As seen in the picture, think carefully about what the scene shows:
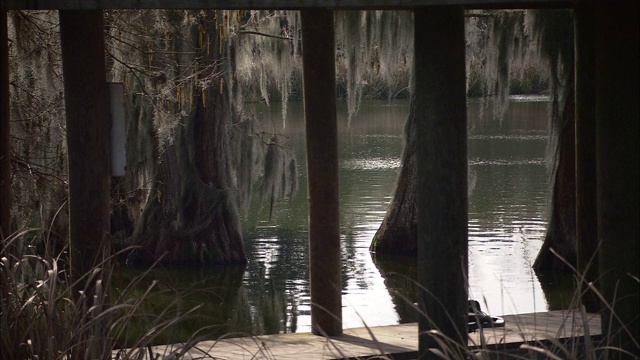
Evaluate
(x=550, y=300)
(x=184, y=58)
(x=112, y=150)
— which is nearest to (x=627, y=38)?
(x=112, y=150)

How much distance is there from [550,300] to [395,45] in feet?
16.3

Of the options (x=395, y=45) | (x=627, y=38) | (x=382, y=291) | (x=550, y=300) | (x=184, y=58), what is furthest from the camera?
(x=395, y=45)

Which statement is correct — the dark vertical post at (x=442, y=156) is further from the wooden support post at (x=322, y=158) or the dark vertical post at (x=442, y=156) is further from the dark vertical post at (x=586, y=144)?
the dark vertical post at (x=586, y=144)

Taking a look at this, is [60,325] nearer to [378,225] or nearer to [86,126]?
[86,126]

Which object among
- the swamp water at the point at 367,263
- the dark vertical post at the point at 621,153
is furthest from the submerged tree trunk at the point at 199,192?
the dark vertical post at the point at 621,153

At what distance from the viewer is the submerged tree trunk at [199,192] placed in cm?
1483

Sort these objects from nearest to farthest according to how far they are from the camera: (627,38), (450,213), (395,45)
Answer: (627,38) < (450,213) < (395,45)

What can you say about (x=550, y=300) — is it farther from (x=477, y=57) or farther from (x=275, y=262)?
(x=477, y=57)

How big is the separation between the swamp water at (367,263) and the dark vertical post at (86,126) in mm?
613

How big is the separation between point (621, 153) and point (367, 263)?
33.1 ft

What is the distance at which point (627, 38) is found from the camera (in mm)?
4645

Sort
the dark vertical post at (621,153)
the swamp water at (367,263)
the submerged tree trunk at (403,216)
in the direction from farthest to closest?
the submerged tree trunk at (403,216), the swamp water at (367,263), the dark vertical post at (621,153)

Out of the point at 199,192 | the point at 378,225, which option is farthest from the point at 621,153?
the point at 378,225

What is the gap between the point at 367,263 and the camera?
14695mm
